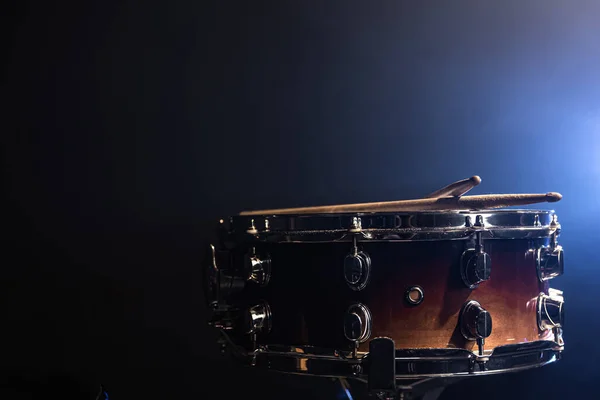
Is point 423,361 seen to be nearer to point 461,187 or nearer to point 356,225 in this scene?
point 356,225

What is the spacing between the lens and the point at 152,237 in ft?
7.38

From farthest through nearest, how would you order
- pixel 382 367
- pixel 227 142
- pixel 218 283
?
pixel 227 142
pixel 218 283
pixel 382 367

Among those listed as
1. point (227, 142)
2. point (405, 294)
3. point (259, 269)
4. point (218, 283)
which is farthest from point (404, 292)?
point (227, 142)

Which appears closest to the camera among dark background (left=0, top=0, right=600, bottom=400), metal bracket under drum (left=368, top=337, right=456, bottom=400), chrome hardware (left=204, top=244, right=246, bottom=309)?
metal bracket under drum (left=368, top=337, right=456, bottom=400)

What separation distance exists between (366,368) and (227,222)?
2.07ft

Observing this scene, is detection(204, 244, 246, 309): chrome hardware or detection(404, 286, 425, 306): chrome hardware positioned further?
detection(204, 244, 246, 309): chrome hardware

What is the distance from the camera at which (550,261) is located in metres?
1.51

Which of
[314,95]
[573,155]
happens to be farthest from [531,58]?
[314,95]

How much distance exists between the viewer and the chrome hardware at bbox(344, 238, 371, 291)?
1.35 metres

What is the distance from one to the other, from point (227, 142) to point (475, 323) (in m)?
1.32

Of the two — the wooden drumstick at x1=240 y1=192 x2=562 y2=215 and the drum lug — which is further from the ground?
the wooden drumstick at x1=240 y1=192 x2=562 y2=215

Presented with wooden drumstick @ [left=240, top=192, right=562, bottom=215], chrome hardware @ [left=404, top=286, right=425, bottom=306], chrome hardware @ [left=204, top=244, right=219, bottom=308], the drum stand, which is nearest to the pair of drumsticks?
wooden drumstick @ [left=240, top=192, right=562, bottom=215]

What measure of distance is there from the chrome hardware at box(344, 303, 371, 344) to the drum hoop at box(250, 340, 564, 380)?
0.05 m

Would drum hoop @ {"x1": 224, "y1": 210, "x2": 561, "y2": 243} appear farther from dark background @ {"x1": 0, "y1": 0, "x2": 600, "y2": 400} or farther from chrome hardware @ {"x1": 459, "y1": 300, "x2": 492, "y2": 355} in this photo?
dark background @ {"x1": 0, "y1": 0, "x2": 600, "y2": 400}
